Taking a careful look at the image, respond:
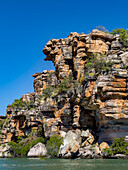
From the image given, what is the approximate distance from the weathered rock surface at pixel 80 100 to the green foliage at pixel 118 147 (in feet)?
6.33

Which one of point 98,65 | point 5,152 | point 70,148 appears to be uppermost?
point 98,65

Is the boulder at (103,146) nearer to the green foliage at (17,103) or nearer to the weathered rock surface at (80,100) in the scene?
the weathered rock surface at (80,100)

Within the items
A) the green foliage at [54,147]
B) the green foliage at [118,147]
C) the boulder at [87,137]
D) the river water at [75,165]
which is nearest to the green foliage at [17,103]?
the green foliage at [54,147]

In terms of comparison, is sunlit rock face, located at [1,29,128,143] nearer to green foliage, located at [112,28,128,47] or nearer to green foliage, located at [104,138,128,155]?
green foliage, located at [112,28,128,47]

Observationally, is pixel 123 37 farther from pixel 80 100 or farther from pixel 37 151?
pixel 37 151

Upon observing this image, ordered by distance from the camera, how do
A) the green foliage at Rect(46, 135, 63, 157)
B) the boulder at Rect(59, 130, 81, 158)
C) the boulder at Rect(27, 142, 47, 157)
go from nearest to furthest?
the boulder at Rect(59, 130, 81, 158) < the green foliage at Rect(46, 135, 63, 157) < the boulder at Rect(27, 142, 47, 157)

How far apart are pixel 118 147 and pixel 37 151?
19033 millimetres

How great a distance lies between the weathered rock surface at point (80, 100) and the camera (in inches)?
1505

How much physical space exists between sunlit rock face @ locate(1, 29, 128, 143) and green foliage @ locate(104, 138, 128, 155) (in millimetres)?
2214

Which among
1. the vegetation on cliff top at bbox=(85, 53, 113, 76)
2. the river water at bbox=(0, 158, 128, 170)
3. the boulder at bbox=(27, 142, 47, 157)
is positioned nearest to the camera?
the river water at bbox=(0, 158, 128, 170)

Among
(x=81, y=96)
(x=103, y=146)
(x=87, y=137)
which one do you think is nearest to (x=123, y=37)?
(x=81, y=96)

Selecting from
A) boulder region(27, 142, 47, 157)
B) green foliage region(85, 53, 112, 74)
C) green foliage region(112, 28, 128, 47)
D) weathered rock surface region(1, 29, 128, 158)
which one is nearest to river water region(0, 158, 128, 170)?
weathered rock surface region(1, 29, 128, 158)

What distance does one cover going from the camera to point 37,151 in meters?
47.2

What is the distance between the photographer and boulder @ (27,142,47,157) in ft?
153
